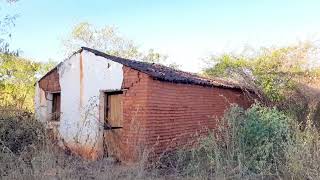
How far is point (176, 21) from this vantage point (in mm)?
14383

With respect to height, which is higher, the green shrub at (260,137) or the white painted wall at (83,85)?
the white painted wall at (83,85)

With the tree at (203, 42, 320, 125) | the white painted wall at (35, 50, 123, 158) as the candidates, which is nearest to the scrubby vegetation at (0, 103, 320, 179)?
the white painted wall at (35, 50, 123, 158)

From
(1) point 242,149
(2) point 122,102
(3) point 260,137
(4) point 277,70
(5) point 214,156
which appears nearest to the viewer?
(5) point 214,156

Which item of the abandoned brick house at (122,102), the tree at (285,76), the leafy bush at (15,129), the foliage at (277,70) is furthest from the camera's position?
the foliage at (277,70)

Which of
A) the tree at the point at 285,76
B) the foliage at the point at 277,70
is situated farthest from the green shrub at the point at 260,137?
the foliage at the point at 277,70

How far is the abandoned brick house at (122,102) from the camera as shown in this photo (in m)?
11.1

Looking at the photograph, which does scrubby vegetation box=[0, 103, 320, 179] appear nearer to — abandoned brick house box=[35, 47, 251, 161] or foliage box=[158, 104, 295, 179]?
foliage box=[158, 104, 295, 179]

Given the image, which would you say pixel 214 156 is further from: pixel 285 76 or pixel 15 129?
pixel 285 76

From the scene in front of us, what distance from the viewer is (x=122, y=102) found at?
1168 cm

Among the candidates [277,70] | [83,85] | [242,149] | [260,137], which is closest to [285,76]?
[277,70]

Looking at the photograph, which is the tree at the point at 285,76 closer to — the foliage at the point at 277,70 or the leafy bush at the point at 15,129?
the foliage at the point at 277,70

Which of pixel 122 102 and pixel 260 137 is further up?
pixel 122 102

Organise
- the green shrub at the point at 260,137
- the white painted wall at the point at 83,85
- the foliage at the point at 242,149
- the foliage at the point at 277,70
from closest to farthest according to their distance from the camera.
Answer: the foliage at the point at 242,149 < the green shrub at the point at 260,137 < the white painted wall at the point at 83,85 < the foliage at the point at 277,70

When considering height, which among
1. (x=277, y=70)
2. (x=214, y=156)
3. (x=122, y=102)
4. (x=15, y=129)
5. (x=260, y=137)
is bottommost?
(x=214, y=156)
